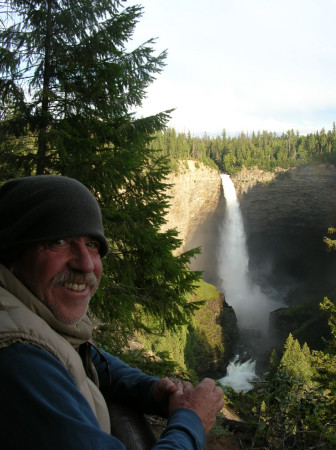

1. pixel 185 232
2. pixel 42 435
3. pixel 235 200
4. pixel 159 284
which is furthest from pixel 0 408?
pixel 235 200

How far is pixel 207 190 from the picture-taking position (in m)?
45.3

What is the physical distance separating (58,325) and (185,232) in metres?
43.7

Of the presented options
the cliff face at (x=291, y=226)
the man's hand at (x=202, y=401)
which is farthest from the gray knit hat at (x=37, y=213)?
the cliff face at (x=291, y=226)

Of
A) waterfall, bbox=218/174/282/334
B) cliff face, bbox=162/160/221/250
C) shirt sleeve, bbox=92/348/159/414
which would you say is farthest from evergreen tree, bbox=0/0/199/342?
waterfall, bbox=218/174/282/334

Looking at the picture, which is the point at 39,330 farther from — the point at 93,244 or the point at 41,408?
the point at 93,244

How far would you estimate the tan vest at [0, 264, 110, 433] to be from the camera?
0.89 m

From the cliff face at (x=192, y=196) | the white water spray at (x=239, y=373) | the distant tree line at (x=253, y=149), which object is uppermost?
the distant tree line at (x=253, y=149)

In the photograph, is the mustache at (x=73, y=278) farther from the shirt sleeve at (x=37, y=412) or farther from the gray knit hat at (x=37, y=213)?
the shirt sleeve at (x=37, y=412)

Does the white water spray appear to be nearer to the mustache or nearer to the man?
the man

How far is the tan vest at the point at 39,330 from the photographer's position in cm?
89

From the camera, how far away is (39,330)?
0.95m

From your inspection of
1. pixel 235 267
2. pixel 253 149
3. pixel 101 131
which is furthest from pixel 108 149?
pixel 253 149

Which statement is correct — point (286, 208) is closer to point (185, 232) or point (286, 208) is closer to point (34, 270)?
point (185, 232)

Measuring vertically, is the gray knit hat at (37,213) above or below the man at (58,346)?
above
